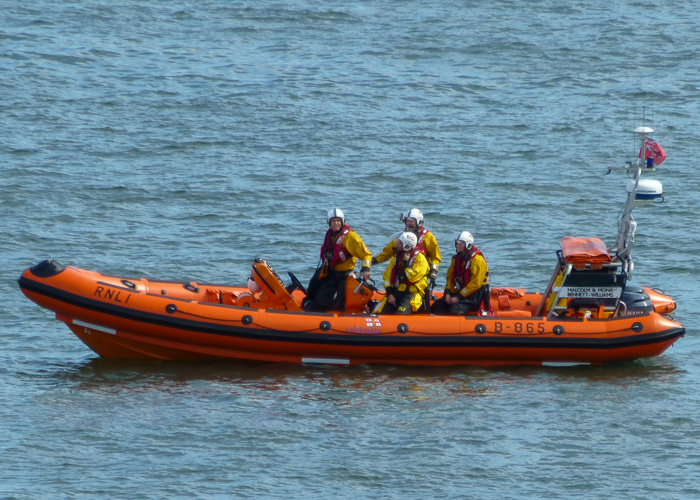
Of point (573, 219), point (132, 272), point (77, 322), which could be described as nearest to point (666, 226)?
point (573, 219)

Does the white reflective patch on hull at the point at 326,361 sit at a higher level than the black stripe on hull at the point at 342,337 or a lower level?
lower

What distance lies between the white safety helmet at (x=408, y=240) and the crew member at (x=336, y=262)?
0.39 metres

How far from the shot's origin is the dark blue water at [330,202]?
9.11 metres

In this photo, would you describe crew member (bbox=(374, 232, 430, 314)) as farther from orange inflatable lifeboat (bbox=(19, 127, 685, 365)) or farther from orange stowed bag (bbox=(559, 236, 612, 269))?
orange stowed bag (bbox=(559, 236, 612, 269))

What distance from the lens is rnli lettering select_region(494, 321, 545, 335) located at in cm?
1073

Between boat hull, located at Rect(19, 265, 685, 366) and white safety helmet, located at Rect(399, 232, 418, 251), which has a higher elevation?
white safety helmet, located at Rect(399, 232, 418, 251)

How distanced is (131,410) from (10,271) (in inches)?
170

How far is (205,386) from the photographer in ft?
34.4

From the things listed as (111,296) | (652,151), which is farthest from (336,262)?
(652,151)

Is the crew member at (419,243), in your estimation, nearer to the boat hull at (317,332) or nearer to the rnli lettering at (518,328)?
the boat hull at (317,332)

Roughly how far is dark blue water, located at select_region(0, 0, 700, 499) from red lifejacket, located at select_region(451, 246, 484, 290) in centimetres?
87

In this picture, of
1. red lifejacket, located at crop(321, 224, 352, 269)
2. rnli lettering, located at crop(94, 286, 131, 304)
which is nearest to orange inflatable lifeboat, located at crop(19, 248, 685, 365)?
rnli lettering, located at crop(94, 286, 131, 304)

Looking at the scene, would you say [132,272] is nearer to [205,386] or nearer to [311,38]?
[205,386]

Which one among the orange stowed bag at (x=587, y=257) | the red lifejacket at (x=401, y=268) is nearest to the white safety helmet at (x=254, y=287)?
the red lifejacket at (x=401, y=268)
